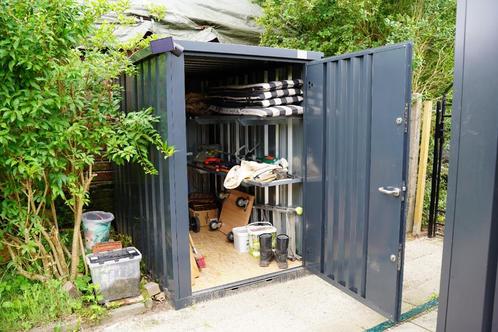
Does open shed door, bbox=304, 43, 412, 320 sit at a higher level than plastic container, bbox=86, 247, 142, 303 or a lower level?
higher

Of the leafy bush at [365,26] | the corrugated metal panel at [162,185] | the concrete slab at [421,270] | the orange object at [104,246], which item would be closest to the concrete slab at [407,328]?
the concrete slab at [421,270]

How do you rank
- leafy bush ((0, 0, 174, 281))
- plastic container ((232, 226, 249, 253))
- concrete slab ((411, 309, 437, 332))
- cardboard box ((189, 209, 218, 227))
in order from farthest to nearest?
cardboard box ((189, 209, 218, 227)) → plastic container ((232, 226, 249, 253)) → concrete slab ((411, 309, 437, 332)) → leafy bush ((0, 0, 174, 281))

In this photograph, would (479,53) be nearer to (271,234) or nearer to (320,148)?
(320,148)

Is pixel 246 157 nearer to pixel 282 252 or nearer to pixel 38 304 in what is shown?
pixel 282 252

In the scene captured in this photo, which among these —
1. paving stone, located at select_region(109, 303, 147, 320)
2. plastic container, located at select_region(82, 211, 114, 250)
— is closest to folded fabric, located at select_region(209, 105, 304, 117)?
plastic container, located at select_region(82, 211, 114, 250)

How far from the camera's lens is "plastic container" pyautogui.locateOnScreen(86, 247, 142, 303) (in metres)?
3.14

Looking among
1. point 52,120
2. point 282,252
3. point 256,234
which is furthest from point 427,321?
point 52,120

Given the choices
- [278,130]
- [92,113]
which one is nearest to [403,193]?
[278,130]

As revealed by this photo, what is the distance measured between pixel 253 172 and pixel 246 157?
2.81 feet

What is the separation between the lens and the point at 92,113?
10.1 feet

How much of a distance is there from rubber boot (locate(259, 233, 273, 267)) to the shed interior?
76mm

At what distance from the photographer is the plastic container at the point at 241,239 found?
4379mm

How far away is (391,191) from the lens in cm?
286

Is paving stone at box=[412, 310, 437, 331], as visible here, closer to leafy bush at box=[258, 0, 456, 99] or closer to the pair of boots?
the pair of boots
